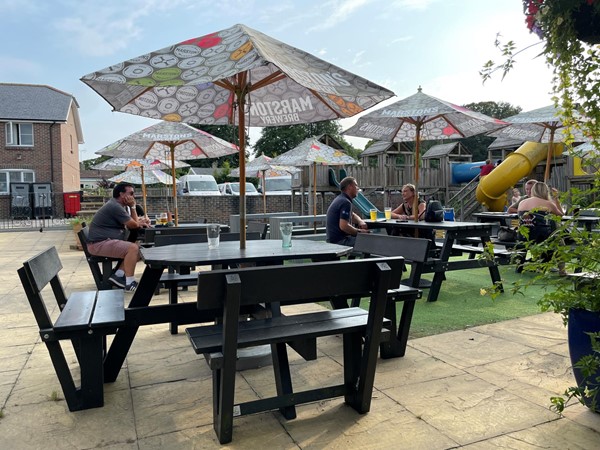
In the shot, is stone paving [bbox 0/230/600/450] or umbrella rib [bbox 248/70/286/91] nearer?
stone paving [bbox 0/230/600/450]

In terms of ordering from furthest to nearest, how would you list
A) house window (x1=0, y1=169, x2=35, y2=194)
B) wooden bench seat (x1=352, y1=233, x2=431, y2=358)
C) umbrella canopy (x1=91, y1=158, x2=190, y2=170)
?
house window (x1=0, y1=169, x2=35, y2=194) < umbrella canopy (x1=91, y1=158, x2=190, y2=170) < wooden bench seat (x1=352, y1=233, x2=431, y2=358)

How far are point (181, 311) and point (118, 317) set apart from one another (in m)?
0.48

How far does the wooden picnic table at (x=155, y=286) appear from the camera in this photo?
10.7 ft

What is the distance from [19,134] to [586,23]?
1310 inches

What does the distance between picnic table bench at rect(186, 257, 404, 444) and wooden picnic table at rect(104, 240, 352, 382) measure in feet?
2.07

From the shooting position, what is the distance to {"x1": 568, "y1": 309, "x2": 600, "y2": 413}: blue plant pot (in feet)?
8.39

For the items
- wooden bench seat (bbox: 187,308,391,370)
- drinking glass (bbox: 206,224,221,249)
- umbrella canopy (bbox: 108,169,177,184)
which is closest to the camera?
wooden bench seat (bbox: 187,308,391,370)

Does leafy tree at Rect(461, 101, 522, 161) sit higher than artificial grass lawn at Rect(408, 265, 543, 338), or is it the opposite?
leafy tree at Rect(461, 101, 522, 161)

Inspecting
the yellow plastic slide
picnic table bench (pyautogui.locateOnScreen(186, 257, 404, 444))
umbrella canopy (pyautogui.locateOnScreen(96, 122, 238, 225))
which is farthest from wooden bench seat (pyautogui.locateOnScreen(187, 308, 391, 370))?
the yellow plastic slide

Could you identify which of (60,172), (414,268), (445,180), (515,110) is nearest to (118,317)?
(414,268)

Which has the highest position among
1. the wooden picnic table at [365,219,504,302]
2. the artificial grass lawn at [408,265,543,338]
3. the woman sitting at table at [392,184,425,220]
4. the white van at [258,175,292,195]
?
the white van at [258,175,292,195]

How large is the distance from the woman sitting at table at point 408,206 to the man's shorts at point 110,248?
14.6ft

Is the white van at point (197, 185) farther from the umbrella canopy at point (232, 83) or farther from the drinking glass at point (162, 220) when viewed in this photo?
the umbrella canopy at point (232, 83)

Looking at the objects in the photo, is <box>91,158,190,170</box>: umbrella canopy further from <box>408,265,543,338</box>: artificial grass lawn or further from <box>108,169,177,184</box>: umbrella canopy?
<box>408,265,543,338</box>: artificial grass lawn
